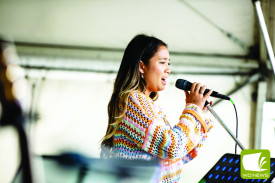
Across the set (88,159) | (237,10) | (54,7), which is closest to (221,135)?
(237,10)

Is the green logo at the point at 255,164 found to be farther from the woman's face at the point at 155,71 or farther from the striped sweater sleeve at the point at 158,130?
the woman's face at the point at 155,71

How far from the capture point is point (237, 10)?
3385mm

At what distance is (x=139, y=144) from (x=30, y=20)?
2.37m

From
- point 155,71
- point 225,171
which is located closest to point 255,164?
point 225,171

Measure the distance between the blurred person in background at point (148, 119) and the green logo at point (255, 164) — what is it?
0.18 meters

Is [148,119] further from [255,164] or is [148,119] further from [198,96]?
[255,164]

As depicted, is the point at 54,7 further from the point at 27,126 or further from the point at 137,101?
the point at 27,126

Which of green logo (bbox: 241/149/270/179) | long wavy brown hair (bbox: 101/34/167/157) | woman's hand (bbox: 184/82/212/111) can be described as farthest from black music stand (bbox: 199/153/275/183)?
long wavy brown hair (bbox: 101/34/167/157)

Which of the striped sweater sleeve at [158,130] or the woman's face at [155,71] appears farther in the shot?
the woman's face at [155,71]

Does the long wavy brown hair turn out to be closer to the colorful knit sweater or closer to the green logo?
the colorful knit sweater

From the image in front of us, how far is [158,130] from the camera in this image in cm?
125

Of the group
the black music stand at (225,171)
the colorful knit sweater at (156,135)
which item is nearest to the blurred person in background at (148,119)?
the colorful knit sweater at (156,135)

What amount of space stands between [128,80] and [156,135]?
0.97ft

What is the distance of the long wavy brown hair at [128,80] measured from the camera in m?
1.37
